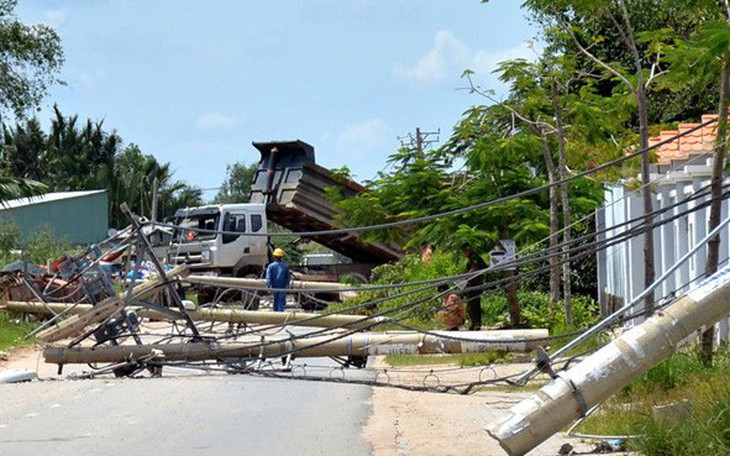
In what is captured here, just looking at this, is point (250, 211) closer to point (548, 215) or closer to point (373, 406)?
point (548, 215)

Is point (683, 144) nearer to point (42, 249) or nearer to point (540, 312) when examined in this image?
point (540, 312)

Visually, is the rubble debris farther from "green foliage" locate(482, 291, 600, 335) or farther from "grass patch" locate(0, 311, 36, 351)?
"green foliage" locate(482, 291, 600, 335)

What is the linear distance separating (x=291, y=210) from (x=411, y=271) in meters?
5.71

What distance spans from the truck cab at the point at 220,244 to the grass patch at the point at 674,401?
912 inches

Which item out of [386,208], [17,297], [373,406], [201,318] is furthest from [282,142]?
[373,406]

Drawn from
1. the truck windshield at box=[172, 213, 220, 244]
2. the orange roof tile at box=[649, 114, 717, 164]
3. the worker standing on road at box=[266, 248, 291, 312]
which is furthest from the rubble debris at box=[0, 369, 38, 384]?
the truck windshield at box=[172, 213, 220, 244]

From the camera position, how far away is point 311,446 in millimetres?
11547

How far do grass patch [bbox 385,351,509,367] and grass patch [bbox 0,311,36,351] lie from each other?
7.07 m

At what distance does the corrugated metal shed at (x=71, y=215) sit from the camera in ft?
174

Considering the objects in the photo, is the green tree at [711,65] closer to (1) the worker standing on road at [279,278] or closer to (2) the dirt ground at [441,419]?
(2) the dirt ground at [441,419]

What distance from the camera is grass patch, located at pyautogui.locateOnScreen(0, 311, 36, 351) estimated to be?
79.3 feet

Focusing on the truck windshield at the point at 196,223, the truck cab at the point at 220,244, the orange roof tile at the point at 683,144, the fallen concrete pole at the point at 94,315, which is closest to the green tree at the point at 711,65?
the orange roof tile at the point at 683,144

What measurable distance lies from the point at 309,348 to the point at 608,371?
603 centimetres

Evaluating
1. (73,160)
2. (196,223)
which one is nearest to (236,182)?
(73,160)
